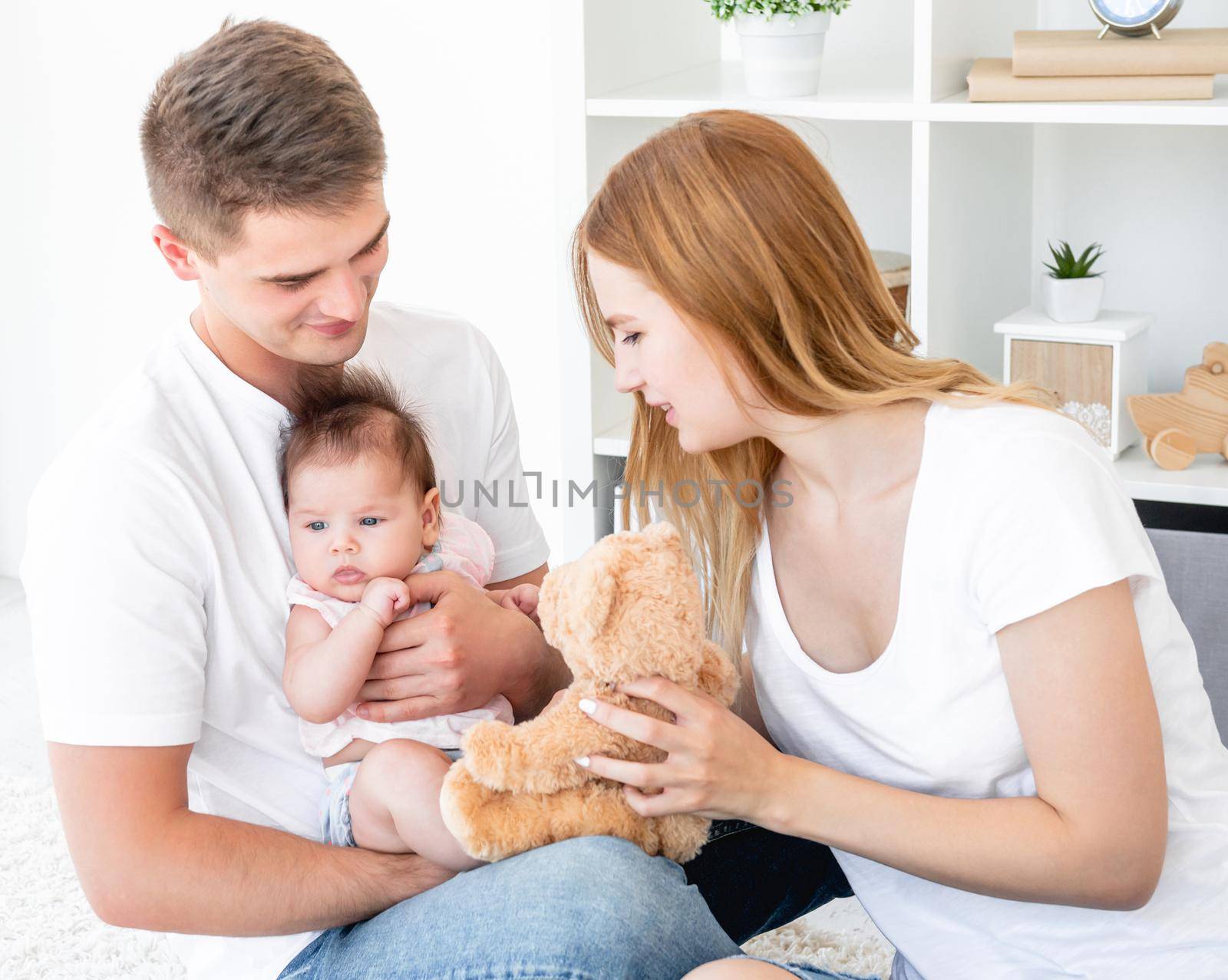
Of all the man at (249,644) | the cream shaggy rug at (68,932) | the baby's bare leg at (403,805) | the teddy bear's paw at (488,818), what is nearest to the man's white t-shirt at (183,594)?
the man at (249,644)

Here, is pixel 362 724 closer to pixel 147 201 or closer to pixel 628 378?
pixel 628 378

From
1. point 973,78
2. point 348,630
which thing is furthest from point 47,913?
point 973,78

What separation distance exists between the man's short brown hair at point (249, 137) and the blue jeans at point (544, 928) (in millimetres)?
660

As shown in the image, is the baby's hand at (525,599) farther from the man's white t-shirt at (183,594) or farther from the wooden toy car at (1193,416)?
the wooden toy car at (1193,416)

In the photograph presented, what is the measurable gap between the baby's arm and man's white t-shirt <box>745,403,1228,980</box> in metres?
0.46

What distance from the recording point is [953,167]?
1.96m

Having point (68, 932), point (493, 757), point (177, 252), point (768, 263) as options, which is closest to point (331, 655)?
point (493, 757)

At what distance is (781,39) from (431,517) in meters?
0.94

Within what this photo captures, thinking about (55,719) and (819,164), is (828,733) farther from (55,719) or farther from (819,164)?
(55,719)

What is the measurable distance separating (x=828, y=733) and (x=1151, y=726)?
34cm

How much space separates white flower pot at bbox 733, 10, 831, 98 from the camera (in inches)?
77.4

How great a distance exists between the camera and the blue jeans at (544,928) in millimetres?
1134

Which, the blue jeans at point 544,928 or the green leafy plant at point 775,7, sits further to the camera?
the green leafy plant at point 775,7

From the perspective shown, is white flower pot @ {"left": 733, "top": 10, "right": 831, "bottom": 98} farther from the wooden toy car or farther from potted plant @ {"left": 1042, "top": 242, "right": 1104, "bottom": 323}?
the wooden toy car
